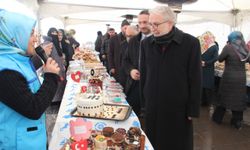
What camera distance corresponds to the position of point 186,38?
206cm

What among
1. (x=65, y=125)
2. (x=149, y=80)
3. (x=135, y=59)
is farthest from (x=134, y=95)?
(x=65, y=125)

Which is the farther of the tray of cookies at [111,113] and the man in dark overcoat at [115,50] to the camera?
the man in dark overcoat at [115,50]

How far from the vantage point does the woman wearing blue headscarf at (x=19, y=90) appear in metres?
1.12

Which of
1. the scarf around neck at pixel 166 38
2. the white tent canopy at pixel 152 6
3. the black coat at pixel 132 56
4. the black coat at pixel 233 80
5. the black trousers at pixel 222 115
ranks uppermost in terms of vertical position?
the white tent canopy at pixel 152 6

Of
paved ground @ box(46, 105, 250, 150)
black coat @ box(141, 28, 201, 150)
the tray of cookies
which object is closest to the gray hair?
black coat @ box(141, 28, 201, 150)

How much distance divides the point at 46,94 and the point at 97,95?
30.7 inches

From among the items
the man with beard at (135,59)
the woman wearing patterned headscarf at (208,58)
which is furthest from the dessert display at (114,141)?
the woman wearing patterned headscarf at (208,58)

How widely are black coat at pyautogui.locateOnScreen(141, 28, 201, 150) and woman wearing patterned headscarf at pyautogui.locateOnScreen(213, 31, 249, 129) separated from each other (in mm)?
1917

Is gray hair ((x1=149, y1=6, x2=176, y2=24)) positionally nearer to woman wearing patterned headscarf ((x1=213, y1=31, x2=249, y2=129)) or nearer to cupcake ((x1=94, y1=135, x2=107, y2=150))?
cupcake ((x1=94, y1=135, x2=107, y2=150))

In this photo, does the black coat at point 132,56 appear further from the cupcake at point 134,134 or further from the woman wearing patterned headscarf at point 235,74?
the woman wearing patterned headscarf at point 235,74

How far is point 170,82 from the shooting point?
210cm

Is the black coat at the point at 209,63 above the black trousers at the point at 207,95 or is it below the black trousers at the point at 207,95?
above

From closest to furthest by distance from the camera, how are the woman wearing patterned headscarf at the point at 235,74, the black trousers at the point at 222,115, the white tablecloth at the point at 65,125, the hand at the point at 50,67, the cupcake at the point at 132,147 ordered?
the hand at the point at 50,67
the cupcake at the point at 132,147
the white tablecloth at the point at 65,125
the woman wearing patterned headscarf at the point at 235,74
the black trousers at the point at 222,115

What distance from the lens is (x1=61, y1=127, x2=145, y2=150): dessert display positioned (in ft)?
4.62
